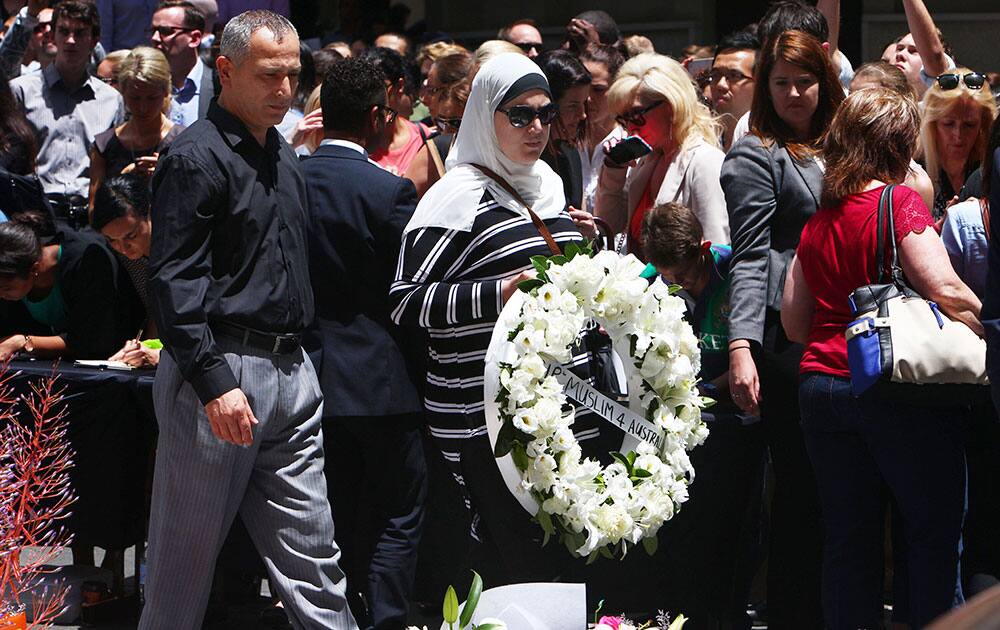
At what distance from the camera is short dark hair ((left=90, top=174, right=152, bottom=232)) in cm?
555

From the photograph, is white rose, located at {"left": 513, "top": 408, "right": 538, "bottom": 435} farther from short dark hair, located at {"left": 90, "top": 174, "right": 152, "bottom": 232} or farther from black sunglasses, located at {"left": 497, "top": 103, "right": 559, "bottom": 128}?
short dark hair, located at {"left": 90, "top": 174, "right": 152, "bottom": 232}

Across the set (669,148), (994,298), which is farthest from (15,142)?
(994,298)

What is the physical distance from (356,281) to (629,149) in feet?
4.05

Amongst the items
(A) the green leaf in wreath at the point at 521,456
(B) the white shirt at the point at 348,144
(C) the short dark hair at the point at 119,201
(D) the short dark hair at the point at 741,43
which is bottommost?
(A) the green leaf in wreath at the point at 521,456

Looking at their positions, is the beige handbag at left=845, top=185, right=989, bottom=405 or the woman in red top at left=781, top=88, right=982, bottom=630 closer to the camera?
the beige handbag at left=845, top=185, right=989, bottom=405

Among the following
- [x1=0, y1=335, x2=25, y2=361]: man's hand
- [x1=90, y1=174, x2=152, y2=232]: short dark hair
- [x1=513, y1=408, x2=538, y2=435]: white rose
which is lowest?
[x1=0, y1=335, x2=25, y2=361]: man's hand

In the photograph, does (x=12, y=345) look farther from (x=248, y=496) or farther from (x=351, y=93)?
(x=248, y=496)

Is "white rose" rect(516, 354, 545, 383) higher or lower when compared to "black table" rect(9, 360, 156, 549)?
higher

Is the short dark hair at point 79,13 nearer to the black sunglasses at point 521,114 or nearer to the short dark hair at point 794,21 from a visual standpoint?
the short dark hair at point 794,21

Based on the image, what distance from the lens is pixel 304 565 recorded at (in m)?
4.06

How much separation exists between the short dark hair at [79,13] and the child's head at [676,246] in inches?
195

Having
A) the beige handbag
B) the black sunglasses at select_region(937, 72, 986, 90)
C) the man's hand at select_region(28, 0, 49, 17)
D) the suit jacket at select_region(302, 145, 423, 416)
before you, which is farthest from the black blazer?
the man's hand at select_region(28, 0, 49, 17)

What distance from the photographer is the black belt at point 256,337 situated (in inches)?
156

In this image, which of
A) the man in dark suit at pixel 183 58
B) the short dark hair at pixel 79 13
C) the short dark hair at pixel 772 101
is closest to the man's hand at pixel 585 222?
the short dark hair at pixel 772 101
